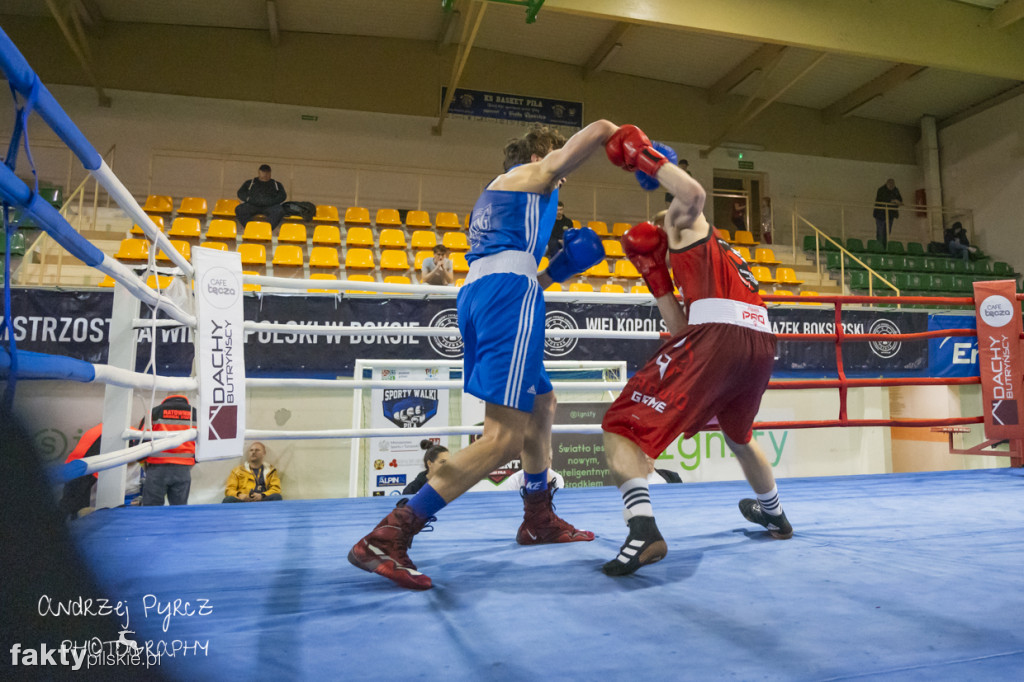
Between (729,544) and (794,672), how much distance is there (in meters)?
0.95

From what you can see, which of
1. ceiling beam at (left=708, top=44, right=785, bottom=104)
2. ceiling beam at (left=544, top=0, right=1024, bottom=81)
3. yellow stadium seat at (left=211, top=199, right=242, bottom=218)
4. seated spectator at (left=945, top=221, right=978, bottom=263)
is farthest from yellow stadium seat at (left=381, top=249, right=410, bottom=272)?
seated spectator at (left=945, top=221, right=978, bottom=263)

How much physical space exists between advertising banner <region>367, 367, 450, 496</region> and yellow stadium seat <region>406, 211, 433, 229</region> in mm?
4440

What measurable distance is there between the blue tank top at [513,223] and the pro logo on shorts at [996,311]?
297 cm

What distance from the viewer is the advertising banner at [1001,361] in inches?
137

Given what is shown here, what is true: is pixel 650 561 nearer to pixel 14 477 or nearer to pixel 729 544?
pixel 729 544

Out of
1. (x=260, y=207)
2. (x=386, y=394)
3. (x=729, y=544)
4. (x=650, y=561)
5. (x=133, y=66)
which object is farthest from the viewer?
(x=133, y=66)

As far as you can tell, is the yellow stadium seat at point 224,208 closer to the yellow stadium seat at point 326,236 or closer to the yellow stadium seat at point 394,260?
the yellow stadium seat at point 326,236

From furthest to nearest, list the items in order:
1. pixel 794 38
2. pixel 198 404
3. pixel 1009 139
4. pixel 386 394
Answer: pixel 1009 139, pixel 794 38, pixel 386 394, pixel 198 404


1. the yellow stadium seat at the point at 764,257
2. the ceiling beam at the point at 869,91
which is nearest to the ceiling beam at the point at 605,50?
the yellow stadium seat at the point at 764,257

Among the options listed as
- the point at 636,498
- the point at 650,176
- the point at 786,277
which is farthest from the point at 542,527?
the point at 786,277

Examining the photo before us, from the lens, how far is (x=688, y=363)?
1.81m

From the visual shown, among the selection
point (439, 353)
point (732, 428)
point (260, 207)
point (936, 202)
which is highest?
point (936, 202)

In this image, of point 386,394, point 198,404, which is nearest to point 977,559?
point 198,404

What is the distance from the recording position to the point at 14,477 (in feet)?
1.59
